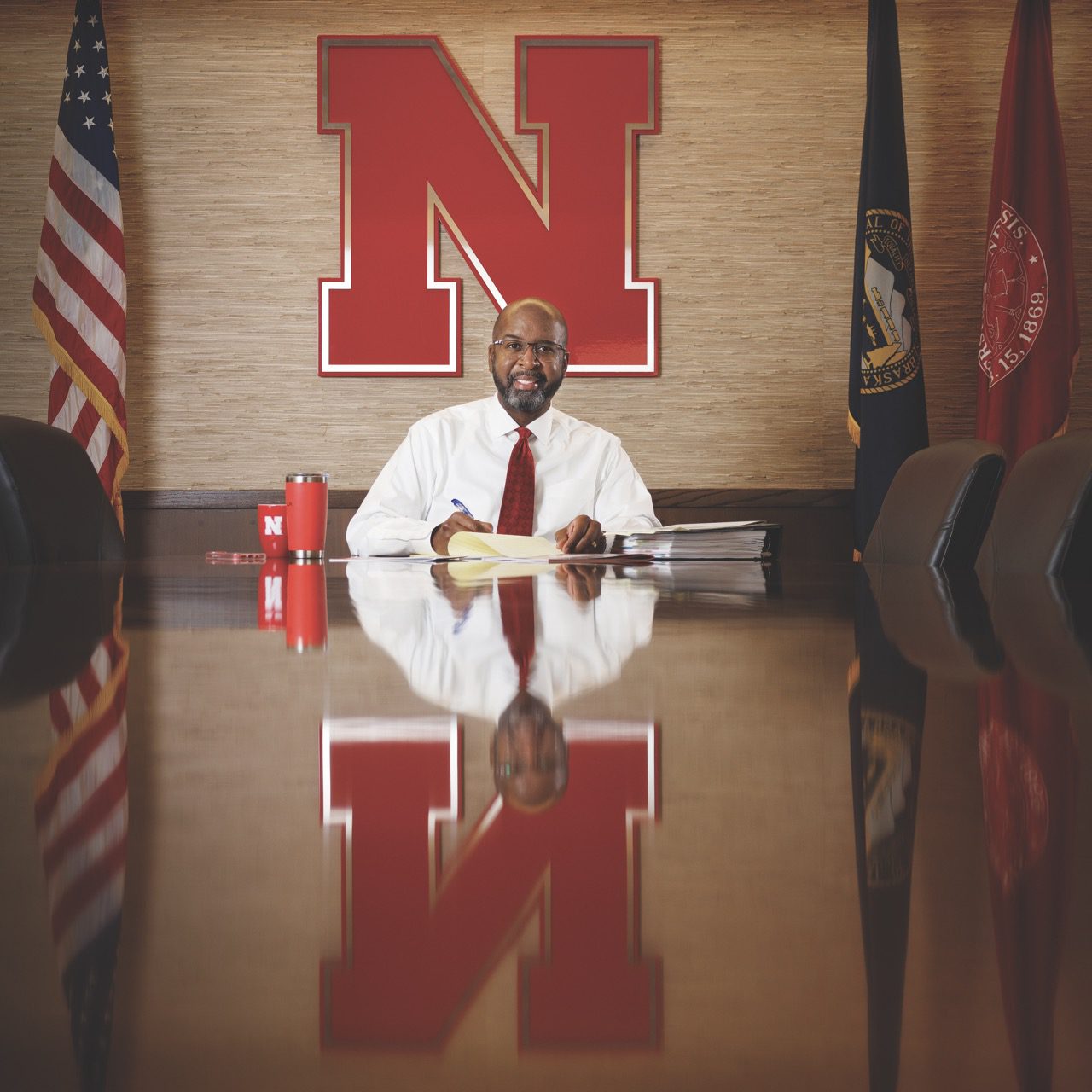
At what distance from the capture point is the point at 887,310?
3.24m

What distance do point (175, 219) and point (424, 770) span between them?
3.74 meters

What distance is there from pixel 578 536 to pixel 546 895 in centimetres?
186

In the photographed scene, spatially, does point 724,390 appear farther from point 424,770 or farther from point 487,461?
point 424,770

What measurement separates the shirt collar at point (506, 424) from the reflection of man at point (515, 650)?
217 centimetres

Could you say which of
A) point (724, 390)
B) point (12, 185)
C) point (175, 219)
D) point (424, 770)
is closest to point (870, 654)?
point (424, 770)

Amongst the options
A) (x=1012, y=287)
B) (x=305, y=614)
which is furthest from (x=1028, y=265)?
(x=305, y=614)

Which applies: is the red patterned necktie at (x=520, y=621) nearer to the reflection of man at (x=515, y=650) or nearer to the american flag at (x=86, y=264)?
the reflection of man at (x=515, y=650)

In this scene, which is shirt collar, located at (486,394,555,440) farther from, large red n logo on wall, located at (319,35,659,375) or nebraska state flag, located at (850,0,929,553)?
nebraska state flag, located at (850,0,929,553)

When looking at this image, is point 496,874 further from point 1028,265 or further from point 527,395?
point 1028,265

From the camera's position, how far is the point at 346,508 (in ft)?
11.6

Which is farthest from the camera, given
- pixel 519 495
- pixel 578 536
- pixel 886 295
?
pixel 886 295

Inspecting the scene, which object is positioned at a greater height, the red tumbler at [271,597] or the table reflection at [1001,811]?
the table reflection at [1001,811]

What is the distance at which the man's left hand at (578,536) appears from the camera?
194 cm

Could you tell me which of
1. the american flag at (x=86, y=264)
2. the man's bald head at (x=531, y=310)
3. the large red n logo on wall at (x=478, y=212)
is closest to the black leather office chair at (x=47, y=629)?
the man's bald head at (x=531, y=310)
